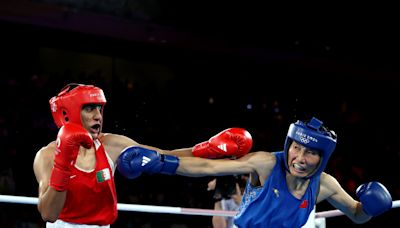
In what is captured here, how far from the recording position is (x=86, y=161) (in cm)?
261

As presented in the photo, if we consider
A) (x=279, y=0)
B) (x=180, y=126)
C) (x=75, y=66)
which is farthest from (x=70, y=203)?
(x=279, y=0)

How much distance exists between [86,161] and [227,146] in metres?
0.61

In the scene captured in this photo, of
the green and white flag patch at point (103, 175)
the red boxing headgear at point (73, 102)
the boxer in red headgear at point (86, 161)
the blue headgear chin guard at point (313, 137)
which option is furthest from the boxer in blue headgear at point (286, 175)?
the red boxing headgear at point (73, 102)

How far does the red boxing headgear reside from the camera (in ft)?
8.45

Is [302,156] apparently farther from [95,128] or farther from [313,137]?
[95,128]

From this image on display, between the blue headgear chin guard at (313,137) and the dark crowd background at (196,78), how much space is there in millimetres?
3380

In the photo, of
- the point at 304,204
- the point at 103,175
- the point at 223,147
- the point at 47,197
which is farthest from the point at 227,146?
the point at 47,197

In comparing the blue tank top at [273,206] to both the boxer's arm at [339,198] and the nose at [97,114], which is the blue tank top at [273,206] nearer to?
the boxer's arm at [339,198]

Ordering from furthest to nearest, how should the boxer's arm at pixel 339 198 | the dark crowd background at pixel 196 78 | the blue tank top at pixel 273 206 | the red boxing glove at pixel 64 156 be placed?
1. the dark crowd background at pixel 196 78
2. the boxer's arm at pixel 339 198
3. the blue tank top at pixel 273 206
4. the red boxing glove at pixel 64 156

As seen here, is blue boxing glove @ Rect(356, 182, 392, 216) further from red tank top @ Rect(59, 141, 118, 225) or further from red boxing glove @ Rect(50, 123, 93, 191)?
red boxing glove @ Rect(50, 123, 93, 191)

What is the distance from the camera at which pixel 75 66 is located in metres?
8.64

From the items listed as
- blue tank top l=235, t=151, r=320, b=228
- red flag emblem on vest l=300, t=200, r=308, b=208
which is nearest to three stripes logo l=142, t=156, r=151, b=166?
blue tank top l=235, t=151, r=320, b=228

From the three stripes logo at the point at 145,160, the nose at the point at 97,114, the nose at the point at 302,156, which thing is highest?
the nose at the point at 97,114

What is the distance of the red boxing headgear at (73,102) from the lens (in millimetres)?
2576
